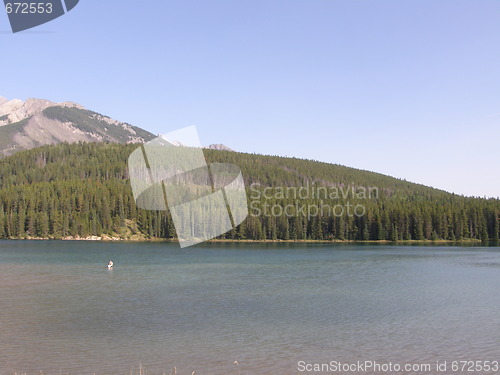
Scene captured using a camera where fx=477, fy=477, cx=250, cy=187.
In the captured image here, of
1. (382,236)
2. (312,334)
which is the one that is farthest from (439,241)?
(312,334)

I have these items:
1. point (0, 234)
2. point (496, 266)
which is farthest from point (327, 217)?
point (0, 234)

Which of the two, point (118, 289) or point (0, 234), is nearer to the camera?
point (118, 289)

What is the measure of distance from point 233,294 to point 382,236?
5805 inches

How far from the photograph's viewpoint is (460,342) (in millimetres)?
31891

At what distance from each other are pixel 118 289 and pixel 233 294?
13.4 metres

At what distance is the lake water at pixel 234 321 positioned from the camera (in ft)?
90.3

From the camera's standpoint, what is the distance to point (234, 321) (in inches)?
1459

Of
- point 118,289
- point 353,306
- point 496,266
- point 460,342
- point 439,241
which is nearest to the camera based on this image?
point 460,342

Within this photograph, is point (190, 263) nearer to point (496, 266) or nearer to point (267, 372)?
point (496, 266)

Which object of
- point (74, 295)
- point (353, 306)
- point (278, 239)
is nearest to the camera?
point (353, 306)

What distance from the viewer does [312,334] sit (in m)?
33.2

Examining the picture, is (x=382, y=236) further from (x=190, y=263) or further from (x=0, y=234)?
(x=0, y=234)

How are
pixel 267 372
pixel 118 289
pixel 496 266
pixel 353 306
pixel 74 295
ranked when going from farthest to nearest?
1. pixel 496 266
2. pixel 118 289
3. pixel 74 295
4. pixel 353 306
5. pixel 267 372

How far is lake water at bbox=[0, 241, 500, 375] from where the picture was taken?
27.5m
